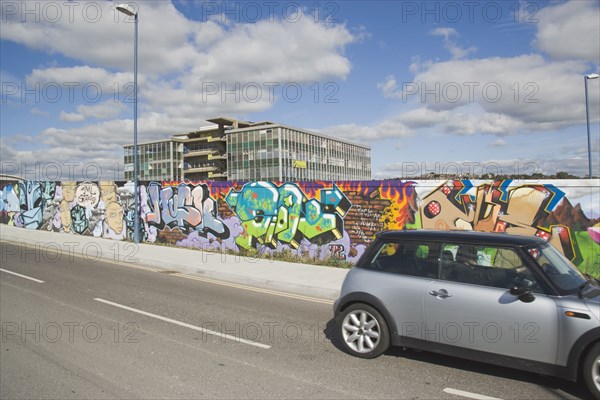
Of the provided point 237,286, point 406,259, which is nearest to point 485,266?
point 406,259

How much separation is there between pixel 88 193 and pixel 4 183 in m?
9.34

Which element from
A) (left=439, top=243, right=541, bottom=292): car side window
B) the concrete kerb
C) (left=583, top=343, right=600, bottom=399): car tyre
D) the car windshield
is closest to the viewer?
(left=583, top=343, right=600, bottom=399): car tyre

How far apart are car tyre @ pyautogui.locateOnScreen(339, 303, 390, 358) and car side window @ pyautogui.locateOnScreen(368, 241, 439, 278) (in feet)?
1.86

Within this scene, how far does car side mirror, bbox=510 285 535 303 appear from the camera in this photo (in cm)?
457

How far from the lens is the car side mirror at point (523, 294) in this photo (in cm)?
457

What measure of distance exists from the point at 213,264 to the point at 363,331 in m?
7.89

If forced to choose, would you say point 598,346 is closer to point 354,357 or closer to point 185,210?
point 354,357

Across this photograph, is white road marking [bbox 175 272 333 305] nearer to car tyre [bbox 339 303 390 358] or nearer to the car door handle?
car tyre [bbox 339 303 390 358]

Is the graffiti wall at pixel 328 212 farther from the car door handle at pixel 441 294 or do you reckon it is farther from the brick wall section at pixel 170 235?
the car door handle at pixel 441 294

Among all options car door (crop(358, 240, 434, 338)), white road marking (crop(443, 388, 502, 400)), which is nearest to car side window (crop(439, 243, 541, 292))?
car door (crop(358, 240, 434, 338))

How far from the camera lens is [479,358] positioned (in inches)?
191

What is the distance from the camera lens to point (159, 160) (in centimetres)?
12938

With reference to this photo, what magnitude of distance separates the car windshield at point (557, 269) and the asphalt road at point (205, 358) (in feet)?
3.34

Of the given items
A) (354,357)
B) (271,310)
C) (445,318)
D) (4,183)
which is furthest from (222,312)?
(4,183)
